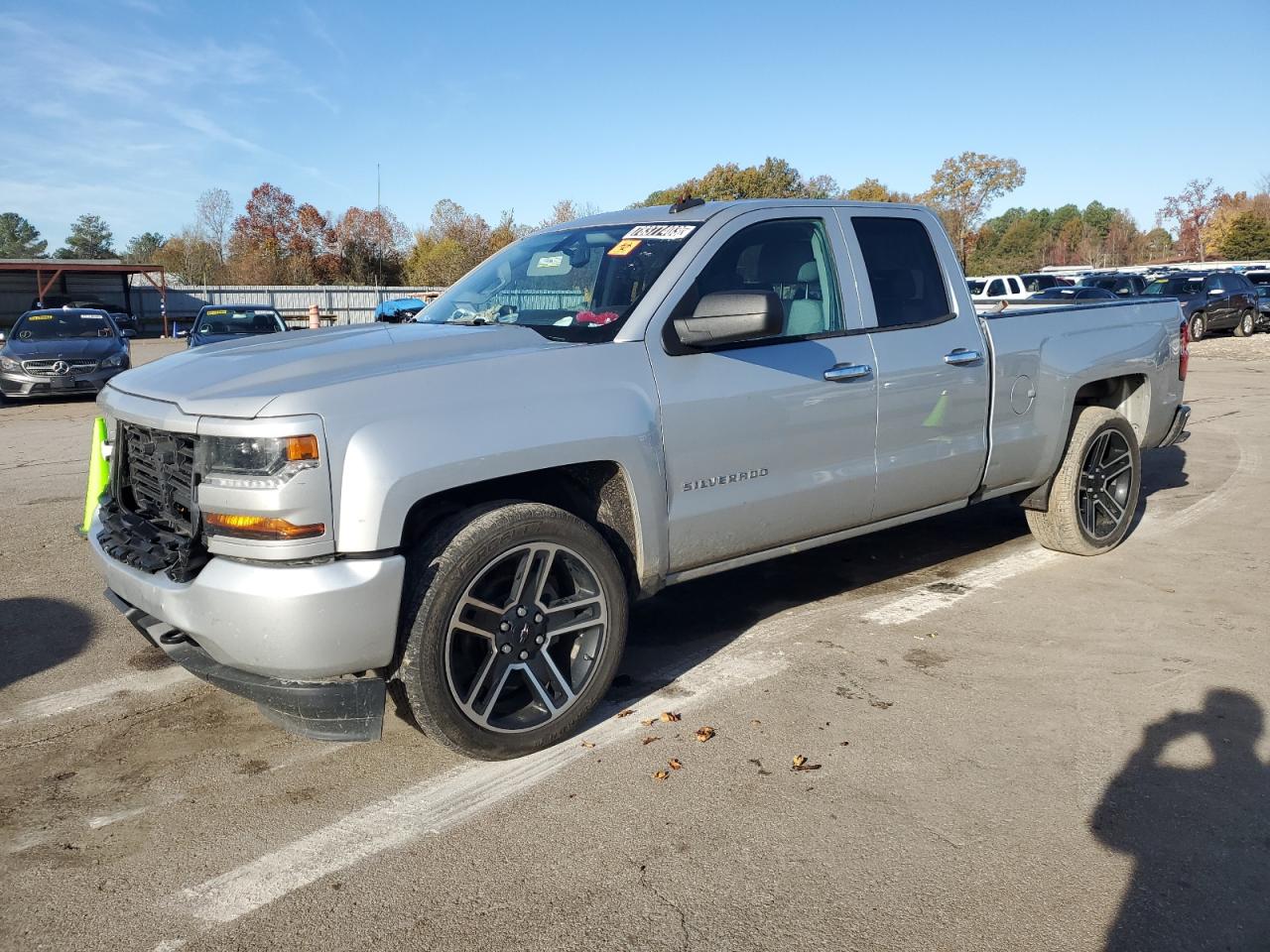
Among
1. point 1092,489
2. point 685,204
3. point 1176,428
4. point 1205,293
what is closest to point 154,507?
point 685,204

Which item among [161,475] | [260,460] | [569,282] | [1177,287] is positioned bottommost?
[161,475]

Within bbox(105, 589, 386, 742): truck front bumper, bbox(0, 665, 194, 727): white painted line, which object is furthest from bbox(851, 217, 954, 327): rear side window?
bbox(0, 665, 194, 727): white painted line

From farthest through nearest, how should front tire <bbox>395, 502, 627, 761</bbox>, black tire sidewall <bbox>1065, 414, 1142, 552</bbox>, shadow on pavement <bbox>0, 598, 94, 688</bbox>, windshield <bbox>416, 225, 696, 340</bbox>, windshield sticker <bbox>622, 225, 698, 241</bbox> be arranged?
black tire sidewall <bbox>1065, 414, 1142, 552</bbox>
shadow on pavement <bbox>0, 598, 94, 688</bbox>
windshield sticker <bbox>622, 225, 698, 241</bbox>
windshield <bbox>416, 225, 696, 340</bbox>
front tire <bbox>395, 502, 627, 761</bbox>

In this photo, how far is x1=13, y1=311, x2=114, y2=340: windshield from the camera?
15938mm

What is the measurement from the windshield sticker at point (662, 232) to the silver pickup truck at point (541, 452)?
0.08ft

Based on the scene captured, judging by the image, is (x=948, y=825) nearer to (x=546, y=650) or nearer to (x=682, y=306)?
(x=546, y=650)

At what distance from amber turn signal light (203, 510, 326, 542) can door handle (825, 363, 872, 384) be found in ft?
7.39

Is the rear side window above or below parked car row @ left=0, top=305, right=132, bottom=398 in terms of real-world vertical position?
above

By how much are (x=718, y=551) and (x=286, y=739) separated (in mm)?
1815

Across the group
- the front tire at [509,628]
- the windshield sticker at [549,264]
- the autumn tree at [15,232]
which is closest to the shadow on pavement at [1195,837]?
the front tire at [509,628]

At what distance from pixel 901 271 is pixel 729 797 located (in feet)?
9.14

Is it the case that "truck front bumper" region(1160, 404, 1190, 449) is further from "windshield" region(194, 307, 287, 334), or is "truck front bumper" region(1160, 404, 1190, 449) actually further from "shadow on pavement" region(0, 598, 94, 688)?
"windshield" region(194, 307, 287, 334)

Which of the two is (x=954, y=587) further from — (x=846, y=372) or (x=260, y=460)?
(x=260, y=460)

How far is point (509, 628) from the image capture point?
349 centimetres
